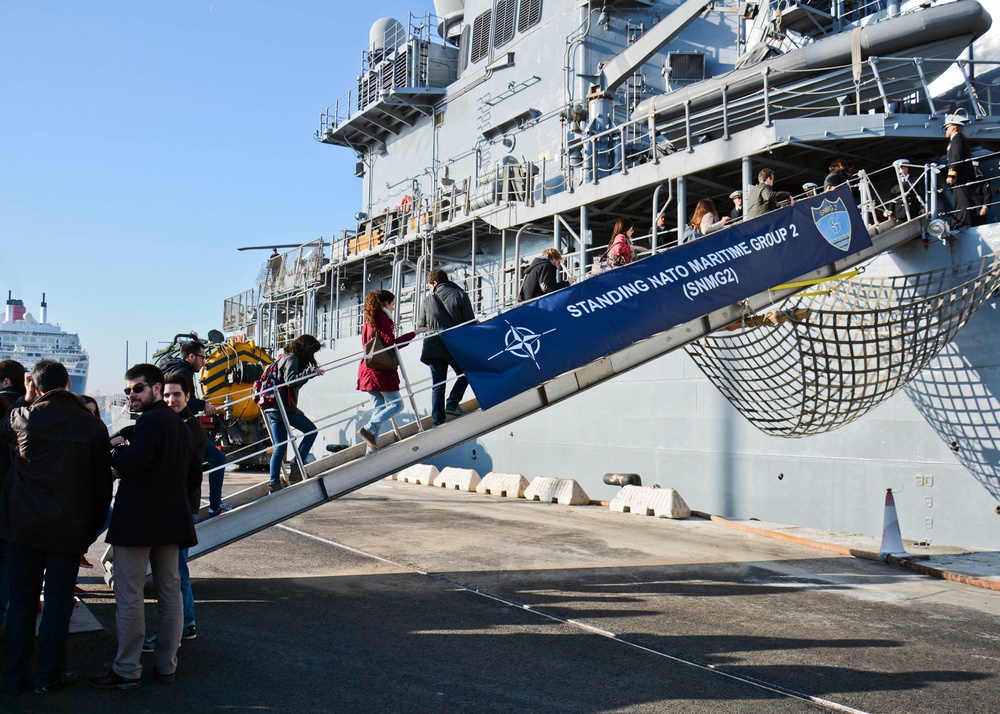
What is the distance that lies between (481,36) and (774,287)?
1419 centimetres

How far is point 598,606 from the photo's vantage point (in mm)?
5934

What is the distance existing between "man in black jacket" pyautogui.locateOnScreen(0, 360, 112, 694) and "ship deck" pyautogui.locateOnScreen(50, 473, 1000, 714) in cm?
25

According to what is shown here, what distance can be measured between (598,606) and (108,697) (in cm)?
321

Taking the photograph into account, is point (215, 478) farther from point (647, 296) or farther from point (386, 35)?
point (386, 35)

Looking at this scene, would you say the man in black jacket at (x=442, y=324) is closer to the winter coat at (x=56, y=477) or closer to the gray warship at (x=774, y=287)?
the gray warship at (x=774, y=287)

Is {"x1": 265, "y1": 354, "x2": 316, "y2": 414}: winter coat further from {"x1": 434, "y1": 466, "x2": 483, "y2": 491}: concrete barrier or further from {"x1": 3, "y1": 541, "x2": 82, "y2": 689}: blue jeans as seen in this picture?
{"x1": 434, "y1": 466, "x2": 483, "y2": 491}: concrete barrier

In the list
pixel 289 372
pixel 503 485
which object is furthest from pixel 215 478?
pixel 503 485

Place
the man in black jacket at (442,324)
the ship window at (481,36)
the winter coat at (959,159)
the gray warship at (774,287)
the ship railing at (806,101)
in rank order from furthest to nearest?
1. the ship window at (481,36)
2. the ship railing at (806,101)
3. the winter coat at (959,159)
4. the gray warship at (774,287)
5. the man in black jacket at (442,324)

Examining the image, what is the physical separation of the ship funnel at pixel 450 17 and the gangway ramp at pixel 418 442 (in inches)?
670

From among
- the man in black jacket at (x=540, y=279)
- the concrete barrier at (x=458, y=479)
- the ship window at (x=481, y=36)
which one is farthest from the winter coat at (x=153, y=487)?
the ship window at (x=481, y=36)

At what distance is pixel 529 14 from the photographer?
709 inches

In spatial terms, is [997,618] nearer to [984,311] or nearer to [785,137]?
[984,311]

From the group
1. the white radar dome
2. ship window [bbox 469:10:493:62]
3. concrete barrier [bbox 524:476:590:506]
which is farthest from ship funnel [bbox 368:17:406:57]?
concrete barrier [bbox 524:476:590:506]

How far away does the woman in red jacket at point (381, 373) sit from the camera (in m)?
7.31
